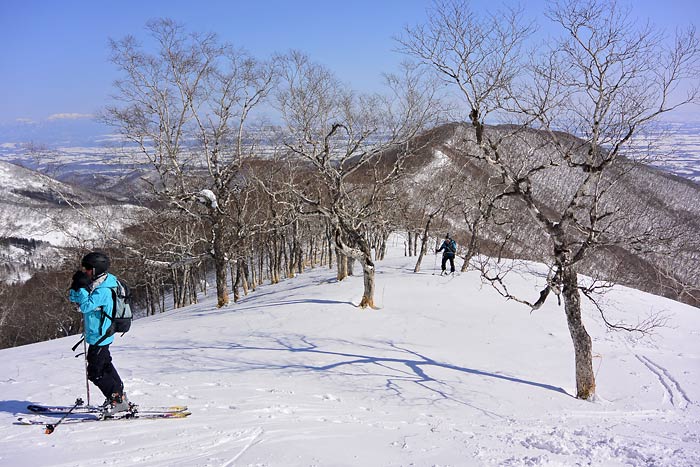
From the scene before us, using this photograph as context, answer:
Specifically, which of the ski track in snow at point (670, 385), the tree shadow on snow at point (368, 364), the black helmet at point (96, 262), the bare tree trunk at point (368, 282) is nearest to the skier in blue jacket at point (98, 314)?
the black helmet at point (96, 262)

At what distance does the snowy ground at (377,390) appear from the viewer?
4906 millimetres

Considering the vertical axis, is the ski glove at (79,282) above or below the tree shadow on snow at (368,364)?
above

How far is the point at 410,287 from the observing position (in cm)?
1666

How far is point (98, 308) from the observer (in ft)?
A: 17.8

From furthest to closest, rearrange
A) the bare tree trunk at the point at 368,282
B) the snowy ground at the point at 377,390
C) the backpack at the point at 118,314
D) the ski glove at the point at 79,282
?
1. the bare tree trunk at the point at 368,282
2. the backpack at the point at 118,314
3. the ski glove at the point at 79,282
4. the snowy ground at the point at 377,390

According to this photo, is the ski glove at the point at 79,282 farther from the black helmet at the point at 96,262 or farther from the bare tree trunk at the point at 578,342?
the bare tree trunk at the point at 578,342

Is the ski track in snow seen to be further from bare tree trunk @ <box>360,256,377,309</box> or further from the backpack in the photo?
the backpack

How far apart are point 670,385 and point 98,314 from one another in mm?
10390

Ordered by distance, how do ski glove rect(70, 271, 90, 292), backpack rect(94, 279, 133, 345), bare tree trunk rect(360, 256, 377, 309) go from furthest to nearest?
1. bare tree trunk rect(360, 256, 377, 309)
2. backpack rect(94, 279, 133, 345)
3. ski glove rect(70, 271, 90, 292)

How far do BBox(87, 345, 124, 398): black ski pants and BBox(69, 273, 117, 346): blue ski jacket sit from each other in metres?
0.11

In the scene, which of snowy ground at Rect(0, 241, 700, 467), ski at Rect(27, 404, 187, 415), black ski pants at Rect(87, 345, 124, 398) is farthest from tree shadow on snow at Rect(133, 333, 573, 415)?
black ski pants at Rect(87, 345, 124, 398)

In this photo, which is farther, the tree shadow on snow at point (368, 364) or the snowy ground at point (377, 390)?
the tree shadow on snow at point (368, 364)

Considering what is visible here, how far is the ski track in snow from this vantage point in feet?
27.7

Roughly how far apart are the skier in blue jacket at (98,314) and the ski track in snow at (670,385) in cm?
913
